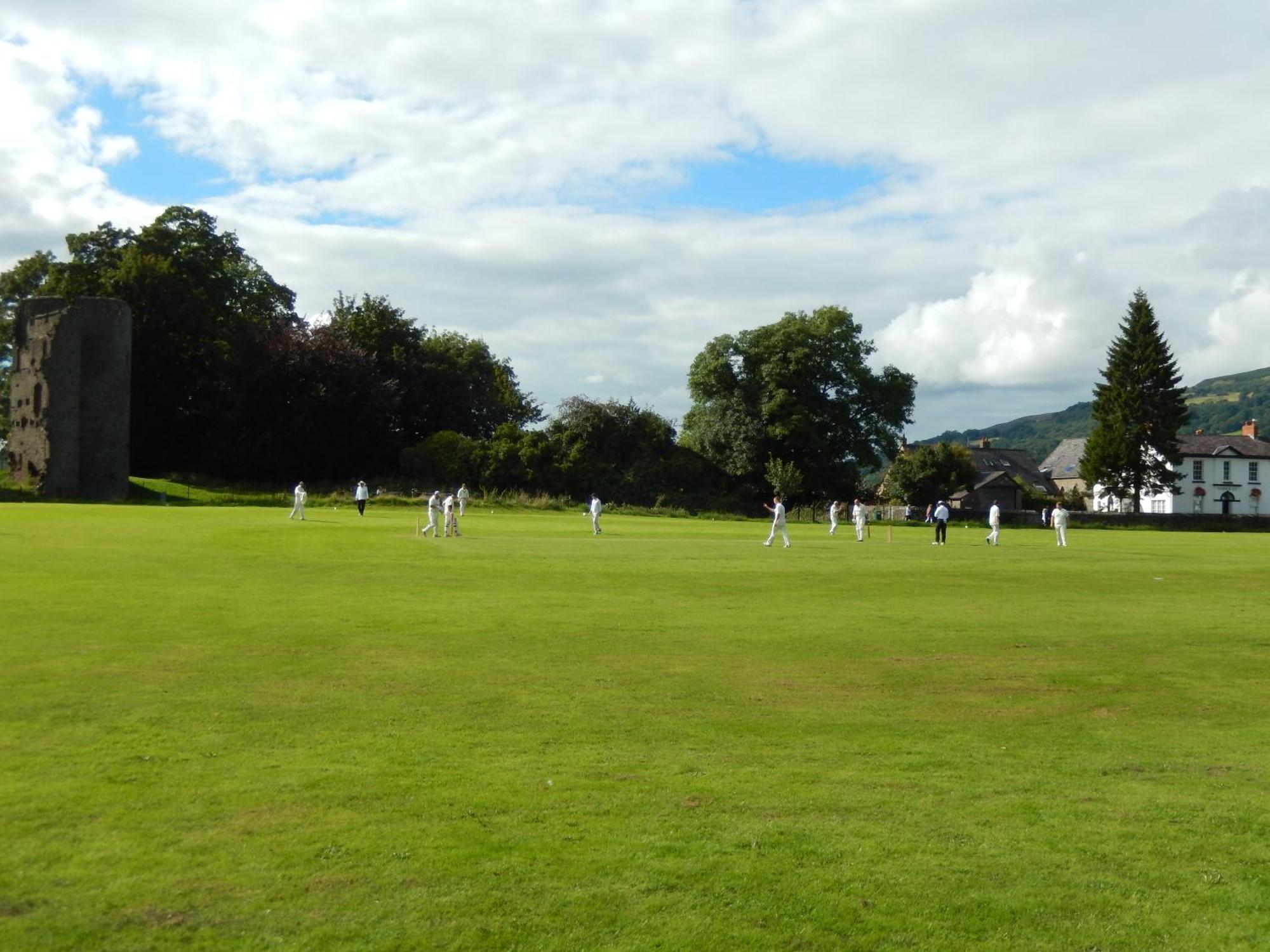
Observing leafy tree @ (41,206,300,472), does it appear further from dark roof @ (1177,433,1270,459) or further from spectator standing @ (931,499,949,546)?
dark roof @ (1177,433,1270,459)

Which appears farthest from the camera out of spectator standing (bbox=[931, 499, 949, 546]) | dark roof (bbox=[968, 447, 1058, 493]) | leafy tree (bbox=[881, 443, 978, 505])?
dark roof (bbox=[968, 447, 1058, 493])

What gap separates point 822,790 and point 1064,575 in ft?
69.2

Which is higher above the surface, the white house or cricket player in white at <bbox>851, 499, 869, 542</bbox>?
the white house

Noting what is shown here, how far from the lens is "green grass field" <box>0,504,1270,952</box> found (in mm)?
6164

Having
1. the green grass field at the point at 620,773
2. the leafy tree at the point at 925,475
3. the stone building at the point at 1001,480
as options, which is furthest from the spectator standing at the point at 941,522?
the stone building at the point at 1001,480

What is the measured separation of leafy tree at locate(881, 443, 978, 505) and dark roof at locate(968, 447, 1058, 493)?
33789 mm

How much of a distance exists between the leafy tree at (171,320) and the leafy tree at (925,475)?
44.6m

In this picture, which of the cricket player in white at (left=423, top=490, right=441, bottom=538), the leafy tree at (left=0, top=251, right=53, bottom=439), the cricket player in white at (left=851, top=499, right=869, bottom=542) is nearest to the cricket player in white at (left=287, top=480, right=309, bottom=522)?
the cricket player in white at (left=423, top=490, right=441, bottom=538)

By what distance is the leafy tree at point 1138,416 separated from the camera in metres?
84.2

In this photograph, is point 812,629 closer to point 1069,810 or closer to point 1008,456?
point 1069,810

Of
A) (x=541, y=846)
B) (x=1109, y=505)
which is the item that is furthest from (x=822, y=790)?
(x=1109, y=505)

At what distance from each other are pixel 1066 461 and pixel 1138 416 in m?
41.6

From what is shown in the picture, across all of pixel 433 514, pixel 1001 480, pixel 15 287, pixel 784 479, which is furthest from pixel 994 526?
pixel 15 287

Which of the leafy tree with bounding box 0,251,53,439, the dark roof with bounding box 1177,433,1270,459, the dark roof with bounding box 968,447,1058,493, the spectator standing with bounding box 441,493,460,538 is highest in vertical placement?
the leafy tree with bounding box 0,251,53,439
